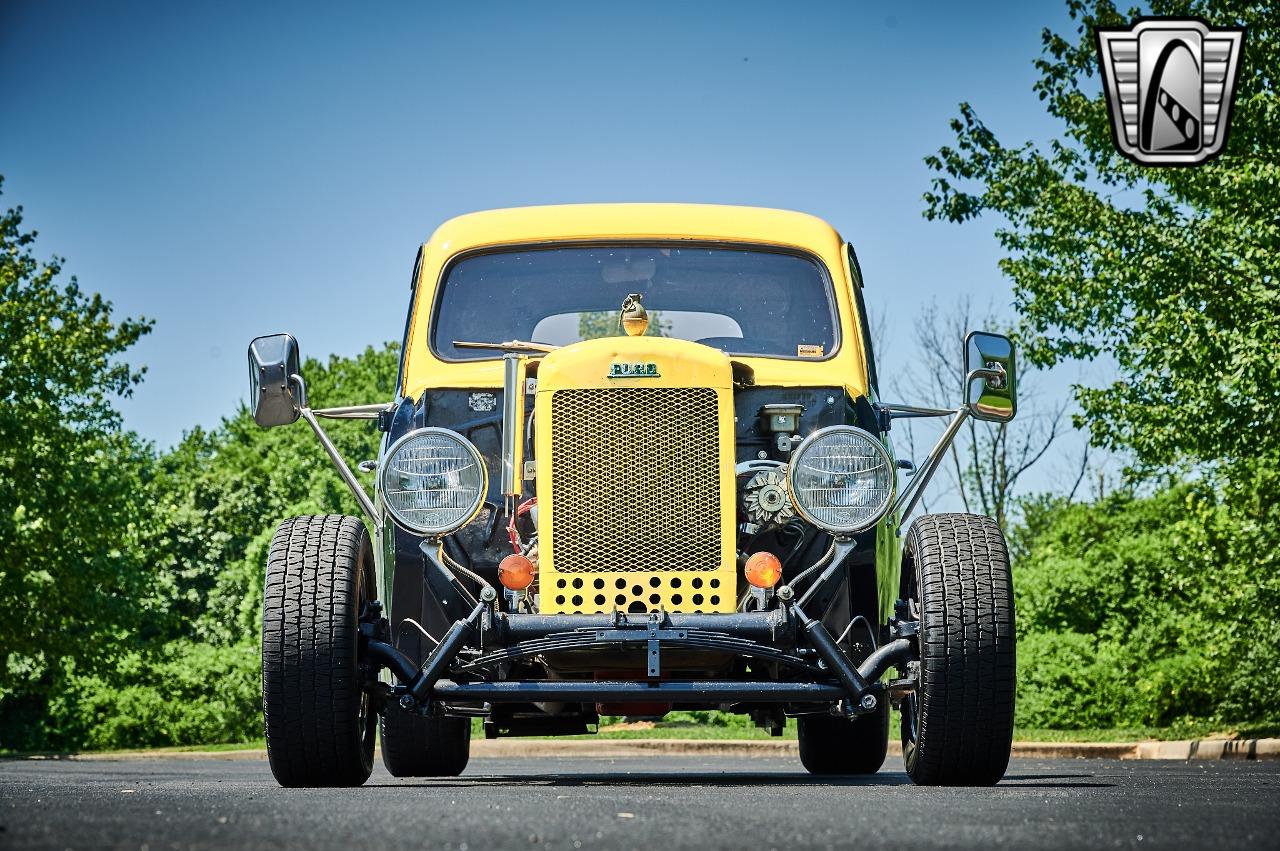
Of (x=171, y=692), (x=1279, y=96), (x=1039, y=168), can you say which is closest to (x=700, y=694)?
(x=1279, y=96)

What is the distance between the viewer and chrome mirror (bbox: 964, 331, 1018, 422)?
6977 millimetres

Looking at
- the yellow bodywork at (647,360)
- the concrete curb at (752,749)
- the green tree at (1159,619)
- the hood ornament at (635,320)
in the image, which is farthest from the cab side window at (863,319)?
the green tree at (1159,619)

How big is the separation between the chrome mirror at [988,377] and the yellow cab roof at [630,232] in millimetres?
782

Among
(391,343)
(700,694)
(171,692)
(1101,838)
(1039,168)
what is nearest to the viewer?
(1101,838)

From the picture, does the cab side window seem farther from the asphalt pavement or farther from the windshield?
the asphalt pavement

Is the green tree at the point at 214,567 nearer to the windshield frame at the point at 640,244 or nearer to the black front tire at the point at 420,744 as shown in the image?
the black front tire at the point at 420,744

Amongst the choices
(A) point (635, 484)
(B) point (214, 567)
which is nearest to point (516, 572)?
(A) point (635, 484)

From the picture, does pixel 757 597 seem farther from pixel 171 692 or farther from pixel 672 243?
pixel 171 692

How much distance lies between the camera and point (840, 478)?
638cm

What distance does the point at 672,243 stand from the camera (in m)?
8.14

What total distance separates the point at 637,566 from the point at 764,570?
484 millimetres

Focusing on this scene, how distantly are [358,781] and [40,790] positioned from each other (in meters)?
1.23

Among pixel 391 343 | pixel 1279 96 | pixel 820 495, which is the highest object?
pixel 391 343

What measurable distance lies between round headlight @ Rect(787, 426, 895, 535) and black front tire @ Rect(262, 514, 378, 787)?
5.66 ft
